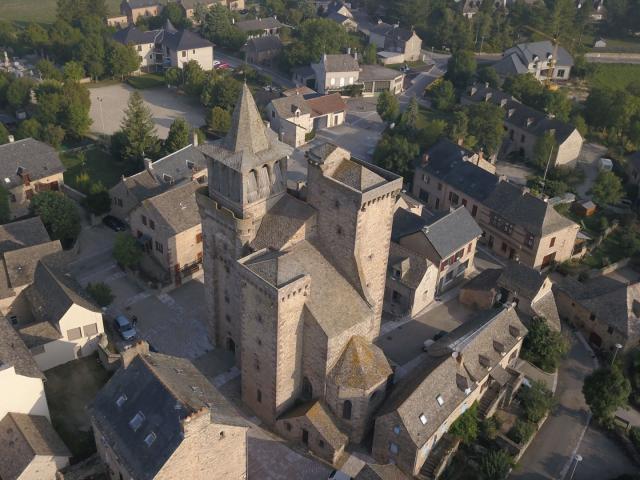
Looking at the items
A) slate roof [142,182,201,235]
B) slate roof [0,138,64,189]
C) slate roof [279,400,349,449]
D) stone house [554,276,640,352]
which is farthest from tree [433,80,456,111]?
slate roof [279,400,349,449]

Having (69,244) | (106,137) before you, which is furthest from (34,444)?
(106,137)

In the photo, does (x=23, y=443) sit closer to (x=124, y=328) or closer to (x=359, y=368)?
(x=124, y=328)

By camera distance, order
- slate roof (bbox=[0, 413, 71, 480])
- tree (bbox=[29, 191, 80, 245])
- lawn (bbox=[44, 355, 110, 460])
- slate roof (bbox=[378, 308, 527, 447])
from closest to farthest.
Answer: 1. slate roof (bbox=[0, 413, 71, 480])
2. slate roof (bbox=[378, 308, 527, 447])
3. lawn (bbox=[44, 355, 110, 460])
4. tree (bbox=[29, 191, 80, 245])

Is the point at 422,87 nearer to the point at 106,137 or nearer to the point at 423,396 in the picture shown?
the point at 106,137

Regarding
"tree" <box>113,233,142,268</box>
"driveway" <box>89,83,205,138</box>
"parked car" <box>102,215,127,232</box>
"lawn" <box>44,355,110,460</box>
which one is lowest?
"lawn" <box>44,355,110,460</box>

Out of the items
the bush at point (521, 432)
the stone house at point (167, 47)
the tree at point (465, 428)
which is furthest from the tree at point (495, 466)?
the stone house at point (167, 47)

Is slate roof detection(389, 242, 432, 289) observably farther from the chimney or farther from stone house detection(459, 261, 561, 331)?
the chimney

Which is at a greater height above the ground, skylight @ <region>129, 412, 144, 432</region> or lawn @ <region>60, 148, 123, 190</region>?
skylight @ <region>129, 412, 144, 432</region>
